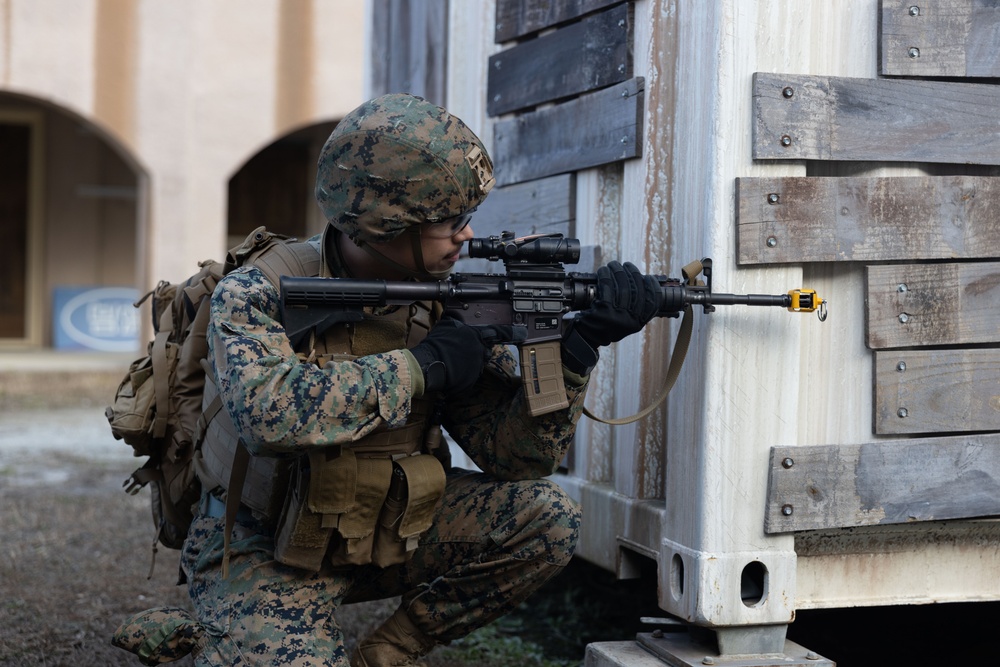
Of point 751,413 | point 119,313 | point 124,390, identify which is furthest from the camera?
point 119,313

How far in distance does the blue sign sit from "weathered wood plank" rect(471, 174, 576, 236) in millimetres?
11295

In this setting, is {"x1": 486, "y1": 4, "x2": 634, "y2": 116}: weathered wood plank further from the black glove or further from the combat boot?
the combat boot

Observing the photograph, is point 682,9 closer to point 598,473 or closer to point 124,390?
point 598,473

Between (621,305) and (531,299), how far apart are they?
228 mm

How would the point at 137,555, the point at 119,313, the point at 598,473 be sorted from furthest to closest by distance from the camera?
the point at 119,313 → the point at 137,555 → the point at 598,473

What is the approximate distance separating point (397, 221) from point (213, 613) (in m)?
1.01

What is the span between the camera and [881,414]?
2.83 meters

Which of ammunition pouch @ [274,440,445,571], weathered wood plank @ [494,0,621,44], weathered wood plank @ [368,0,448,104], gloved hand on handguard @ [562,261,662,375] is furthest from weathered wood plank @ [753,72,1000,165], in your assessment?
weathered wood plank @ [368,0,448,104]

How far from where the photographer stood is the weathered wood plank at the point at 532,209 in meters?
3.48

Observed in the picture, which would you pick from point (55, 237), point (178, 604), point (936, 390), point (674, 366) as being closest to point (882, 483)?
A: point (936, 390)

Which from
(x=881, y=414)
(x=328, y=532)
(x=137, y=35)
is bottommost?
(x=328, y=532)

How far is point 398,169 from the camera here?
2555 millimetres

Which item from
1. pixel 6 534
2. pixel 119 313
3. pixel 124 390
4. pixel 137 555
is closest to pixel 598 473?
pixel 124 390

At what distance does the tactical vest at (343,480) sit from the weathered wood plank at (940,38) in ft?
4.49
